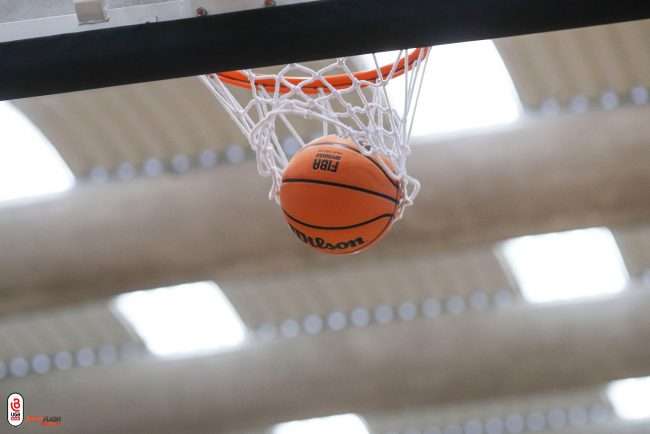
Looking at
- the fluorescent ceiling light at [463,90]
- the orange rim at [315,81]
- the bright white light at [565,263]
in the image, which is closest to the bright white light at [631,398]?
the bright white light at [565,263]

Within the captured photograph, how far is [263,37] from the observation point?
3.75 m

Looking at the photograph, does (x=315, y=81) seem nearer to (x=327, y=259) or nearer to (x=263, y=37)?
(x=263, y=37)

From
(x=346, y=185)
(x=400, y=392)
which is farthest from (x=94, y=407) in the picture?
(x=346, y=185)

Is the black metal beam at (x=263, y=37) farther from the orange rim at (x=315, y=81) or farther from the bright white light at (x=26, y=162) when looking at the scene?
the bright white light at (x=26, y=162)

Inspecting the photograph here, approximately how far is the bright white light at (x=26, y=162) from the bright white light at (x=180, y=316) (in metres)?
1.87

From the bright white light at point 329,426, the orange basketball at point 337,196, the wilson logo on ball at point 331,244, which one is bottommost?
the wilson logo on ball at point 331,244

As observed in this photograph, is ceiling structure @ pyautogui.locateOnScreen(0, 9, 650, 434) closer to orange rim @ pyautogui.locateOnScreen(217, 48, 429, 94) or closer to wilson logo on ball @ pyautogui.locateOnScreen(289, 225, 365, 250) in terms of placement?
orange rim @ pyautogui.locateOnScreen(217, 48, 429, 94)

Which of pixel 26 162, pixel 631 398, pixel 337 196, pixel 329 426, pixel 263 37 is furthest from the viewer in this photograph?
pixel 329 426

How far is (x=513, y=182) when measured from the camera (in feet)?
28.4

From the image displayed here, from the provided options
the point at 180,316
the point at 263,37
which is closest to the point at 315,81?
the point at 263,37

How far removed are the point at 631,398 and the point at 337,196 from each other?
28.3 feet

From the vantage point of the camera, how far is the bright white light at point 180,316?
11.7 metres

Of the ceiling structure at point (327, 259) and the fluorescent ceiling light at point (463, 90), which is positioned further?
the fluorescent ceiling light at point (463, 90)

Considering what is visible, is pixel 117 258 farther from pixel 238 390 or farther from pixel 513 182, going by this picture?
pixel 513 182
